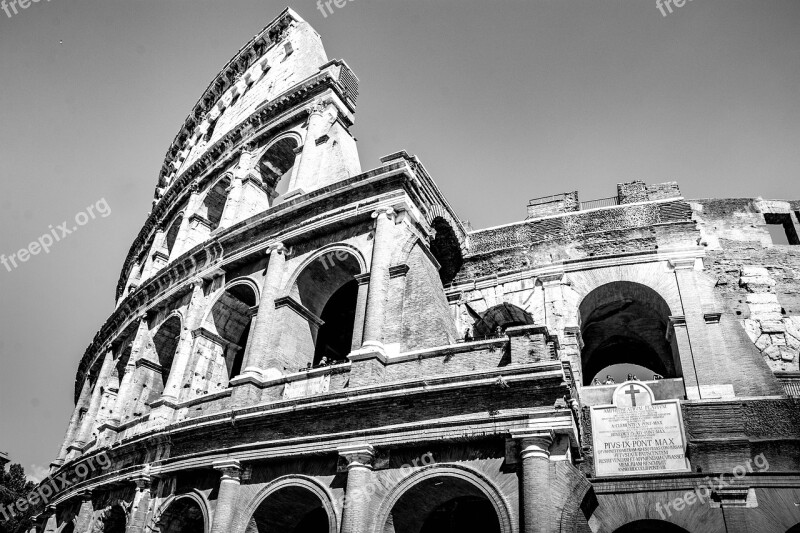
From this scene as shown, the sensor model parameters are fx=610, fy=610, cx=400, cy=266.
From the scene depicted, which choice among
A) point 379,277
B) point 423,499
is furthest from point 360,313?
point 423,499

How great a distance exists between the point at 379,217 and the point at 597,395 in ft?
18.3

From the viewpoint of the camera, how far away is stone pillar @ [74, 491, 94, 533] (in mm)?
14727

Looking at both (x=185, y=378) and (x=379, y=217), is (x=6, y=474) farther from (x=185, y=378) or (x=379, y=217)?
(x=379, y=217)

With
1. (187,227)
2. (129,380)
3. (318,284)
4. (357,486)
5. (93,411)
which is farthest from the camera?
(187,227)

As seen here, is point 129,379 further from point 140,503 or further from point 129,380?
point 140,503

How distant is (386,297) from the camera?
11.7 meters

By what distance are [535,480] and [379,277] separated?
16.1 ft

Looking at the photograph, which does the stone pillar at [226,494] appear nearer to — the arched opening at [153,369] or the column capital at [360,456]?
the column capital at [360,456]

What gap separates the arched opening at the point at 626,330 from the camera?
13367mm

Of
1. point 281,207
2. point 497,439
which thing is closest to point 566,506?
point 497,439

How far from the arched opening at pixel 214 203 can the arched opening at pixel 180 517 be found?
9.91 m

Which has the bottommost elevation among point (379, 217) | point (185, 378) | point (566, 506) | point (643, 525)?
point (566, 506)

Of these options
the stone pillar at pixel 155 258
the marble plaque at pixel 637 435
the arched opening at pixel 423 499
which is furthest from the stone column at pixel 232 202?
the marble plaque at pixel 637 435

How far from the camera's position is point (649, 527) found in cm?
1128
